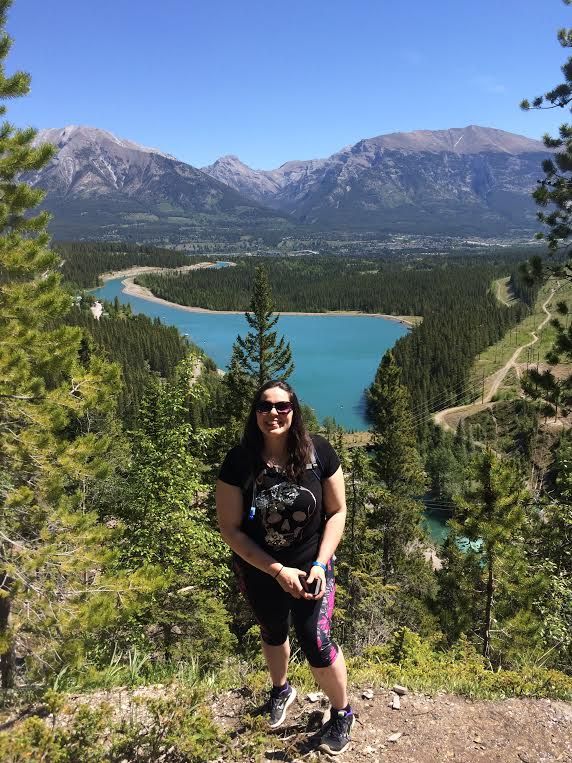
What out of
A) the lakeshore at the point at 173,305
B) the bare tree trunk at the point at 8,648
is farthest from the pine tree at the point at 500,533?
the lakeshore at the point at 173,305

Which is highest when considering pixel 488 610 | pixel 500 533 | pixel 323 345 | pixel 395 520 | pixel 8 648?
pixel 500 533

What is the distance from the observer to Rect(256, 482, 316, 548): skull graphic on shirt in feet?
10.7

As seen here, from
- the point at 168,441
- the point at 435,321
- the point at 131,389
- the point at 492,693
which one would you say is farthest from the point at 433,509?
the point at 435,321

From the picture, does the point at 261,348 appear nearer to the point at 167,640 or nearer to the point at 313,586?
the point at 167,640

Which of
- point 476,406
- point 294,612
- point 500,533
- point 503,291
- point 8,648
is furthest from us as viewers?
point 503,291

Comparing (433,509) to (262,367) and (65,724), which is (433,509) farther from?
(65,724)

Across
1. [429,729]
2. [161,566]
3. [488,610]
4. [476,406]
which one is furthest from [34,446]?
[476,406]

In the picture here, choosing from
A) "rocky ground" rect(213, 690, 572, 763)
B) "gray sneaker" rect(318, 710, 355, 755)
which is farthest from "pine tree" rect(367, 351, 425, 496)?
"gray sneaker" rect(318, 710, 355, 755)

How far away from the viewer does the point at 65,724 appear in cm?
356

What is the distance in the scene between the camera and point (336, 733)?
346cm

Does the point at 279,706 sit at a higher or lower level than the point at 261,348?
lower

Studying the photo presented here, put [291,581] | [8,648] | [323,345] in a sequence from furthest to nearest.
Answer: [323,345] → [8,648] → [291,581]

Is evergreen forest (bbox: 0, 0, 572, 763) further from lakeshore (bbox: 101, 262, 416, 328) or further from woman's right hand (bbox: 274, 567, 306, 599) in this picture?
lakeshore (bbox: 101, 262, 416, 328)

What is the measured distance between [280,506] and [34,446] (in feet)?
20.1
